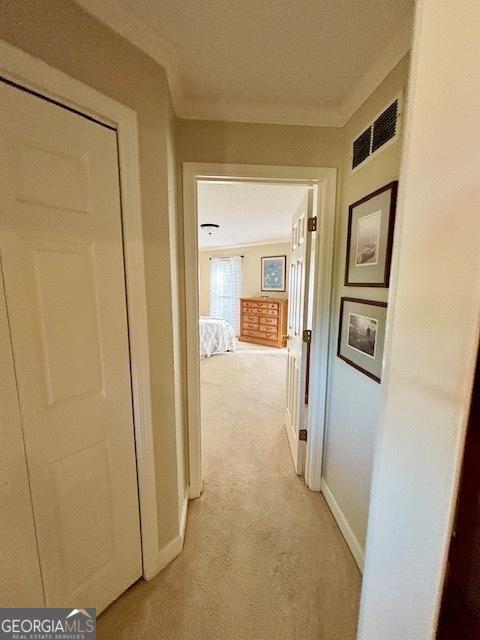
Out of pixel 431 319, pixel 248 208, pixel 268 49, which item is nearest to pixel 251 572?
pixel 431 319

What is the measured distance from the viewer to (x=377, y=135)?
1.20m

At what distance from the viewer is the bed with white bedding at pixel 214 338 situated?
4.96 meters

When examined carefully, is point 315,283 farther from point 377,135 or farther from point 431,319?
point 431,319

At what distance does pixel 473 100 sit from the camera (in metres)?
0.35

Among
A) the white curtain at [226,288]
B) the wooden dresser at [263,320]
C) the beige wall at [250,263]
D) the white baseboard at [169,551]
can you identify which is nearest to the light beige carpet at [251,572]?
the white baseboard at [169,551]

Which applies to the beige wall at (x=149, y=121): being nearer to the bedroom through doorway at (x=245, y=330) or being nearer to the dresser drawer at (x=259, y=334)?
the bedroom through doorway at (x=245, y=330)

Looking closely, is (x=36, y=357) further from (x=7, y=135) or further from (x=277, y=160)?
(x=277, y=160)

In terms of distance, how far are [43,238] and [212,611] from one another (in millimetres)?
1639

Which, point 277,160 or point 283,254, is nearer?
point 277,160

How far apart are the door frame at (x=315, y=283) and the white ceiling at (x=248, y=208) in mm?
138

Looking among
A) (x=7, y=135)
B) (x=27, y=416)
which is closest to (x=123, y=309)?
(x=27, y=416)

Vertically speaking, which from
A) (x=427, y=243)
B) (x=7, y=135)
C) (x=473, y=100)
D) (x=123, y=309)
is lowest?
(x=123, y=309)

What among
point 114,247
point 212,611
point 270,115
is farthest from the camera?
point 270,115

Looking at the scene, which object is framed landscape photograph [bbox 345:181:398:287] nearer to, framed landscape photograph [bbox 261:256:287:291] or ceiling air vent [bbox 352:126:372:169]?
ceiling air vent [bbox 352:126:372:169]
